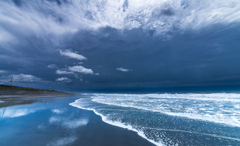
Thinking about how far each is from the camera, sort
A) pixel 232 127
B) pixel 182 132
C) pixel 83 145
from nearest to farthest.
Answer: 1. pixel 83 145
2. pixel 182 132
3. pixel 232 127

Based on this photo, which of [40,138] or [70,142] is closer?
[70,142]

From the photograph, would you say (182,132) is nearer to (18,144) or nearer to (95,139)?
(95,139)

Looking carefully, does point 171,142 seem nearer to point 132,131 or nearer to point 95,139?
point 132,131

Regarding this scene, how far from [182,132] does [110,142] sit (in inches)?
171

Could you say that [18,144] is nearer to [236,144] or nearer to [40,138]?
[40,138]

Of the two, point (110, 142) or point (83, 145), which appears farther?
point (110, 142)

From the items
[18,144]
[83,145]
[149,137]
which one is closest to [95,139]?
[83,145]

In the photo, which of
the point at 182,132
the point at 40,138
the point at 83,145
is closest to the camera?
the point at 83,145

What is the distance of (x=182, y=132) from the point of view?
6254 mm

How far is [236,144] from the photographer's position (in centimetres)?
505

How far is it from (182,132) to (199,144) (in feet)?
4.46

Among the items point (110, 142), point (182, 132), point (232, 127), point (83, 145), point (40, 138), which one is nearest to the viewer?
point (83, 145)

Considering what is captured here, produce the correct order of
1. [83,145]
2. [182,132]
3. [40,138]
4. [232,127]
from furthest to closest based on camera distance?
[232,127] < [182,132] < [40,138] < [83,145]

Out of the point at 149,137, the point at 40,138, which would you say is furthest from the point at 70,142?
the point at 149,137
